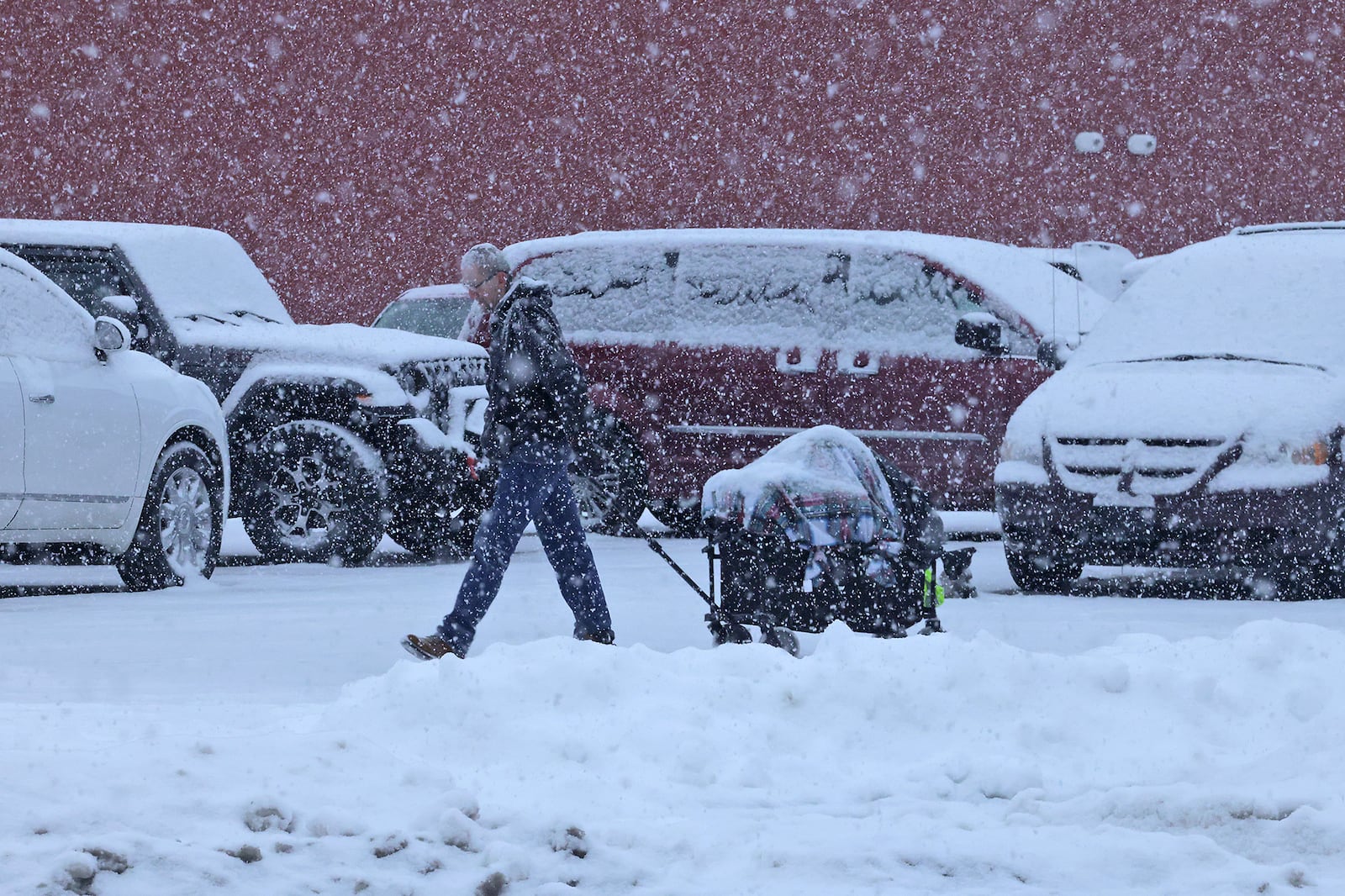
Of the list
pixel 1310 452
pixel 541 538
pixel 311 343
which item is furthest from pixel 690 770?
pixel 311 343

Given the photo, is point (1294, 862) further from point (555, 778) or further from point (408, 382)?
point (408, 382)

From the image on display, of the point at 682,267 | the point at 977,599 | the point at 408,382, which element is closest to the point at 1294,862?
the point at 977,599

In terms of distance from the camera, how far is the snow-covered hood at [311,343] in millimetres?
12125

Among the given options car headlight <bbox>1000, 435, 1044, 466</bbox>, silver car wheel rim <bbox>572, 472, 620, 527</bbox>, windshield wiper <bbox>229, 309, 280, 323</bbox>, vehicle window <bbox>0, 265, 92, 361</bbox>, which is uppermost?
vehicle window <bbox>0, 265, 92, 361</bbox>

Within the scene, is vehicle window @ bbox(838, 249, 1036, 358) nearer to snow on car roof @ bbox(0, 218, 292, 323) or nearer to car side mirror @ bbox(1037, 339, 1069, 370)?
car side mirror @ bbox(1037, 339, 1069, 370)

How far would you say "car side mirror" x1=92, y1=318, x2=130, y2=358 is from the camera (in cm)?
1040

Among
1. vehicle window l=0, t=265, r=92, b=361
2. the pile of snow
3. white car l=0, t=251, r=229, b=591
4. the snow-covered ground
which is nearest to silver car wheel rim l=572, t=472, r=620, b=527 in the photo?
white car l=0, t=251, r=229, b=591

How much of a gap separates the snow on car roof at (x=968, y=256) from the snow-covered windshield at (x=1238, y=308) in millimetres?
913

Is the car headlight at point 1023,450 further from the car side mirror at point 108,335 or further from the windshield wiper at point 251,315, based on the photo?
the windshield wiper at point 251,315

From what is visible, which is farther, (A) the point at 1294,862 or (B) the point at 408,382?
(B) the point at 408,382

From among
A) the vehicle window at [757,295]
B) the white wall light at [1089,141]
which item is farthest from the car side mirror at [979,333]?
the white wall light at [1089,141]

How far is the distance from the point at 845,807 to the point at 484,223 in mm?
14047

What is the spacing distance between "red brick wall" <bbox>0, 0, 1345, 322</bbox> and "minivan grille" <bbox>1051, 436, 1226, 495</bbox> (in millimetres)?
8357

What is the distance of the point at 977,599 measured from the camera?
1058 centimetres
